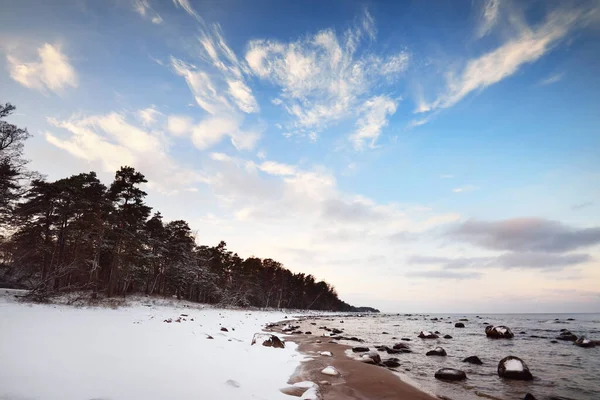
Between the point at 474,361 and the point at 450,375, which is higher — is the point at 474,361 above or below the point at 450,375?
below

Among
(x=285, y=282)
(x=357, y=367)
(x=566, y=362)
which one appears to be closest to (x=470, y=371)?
(x=357, y=367)

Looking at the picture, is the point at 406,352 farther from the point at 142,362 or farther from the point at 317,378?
the point at 142,362

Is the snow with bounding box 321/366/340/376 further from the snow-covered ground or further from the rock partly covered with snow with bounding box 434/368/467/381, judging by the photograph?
the rock partly covered with snow with bounding box 434/368/467/381

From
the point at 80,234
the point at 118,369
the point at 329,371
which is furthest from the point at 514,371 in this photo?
the point at 80,234

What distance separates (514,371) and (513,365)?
0.21m

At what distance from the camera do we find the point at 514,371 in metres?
10.6

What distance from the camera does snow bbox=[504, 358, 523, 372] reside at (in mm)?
10609

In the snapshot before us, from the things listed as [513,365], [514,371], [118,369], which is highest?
[118,369]

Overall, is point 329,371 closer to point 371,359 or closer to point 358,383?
point 358,383

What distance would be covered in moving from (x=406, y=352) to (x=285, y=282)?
2948 inches

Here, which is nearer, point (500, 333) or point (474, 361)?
point (474, 361)

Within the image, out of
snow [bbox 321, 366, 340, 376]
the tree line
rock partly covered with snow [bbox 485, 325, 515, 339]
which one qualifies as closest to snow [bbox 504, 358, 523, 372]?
snow [bbox 321, 366, 340, 376]

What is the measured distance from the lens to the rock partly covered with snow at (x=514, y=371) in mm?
10492

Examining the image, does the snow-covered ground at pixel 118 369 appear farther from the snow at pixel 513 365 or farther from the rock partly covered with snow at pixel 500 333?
the rock partly covered with snow at pixel 500 333
